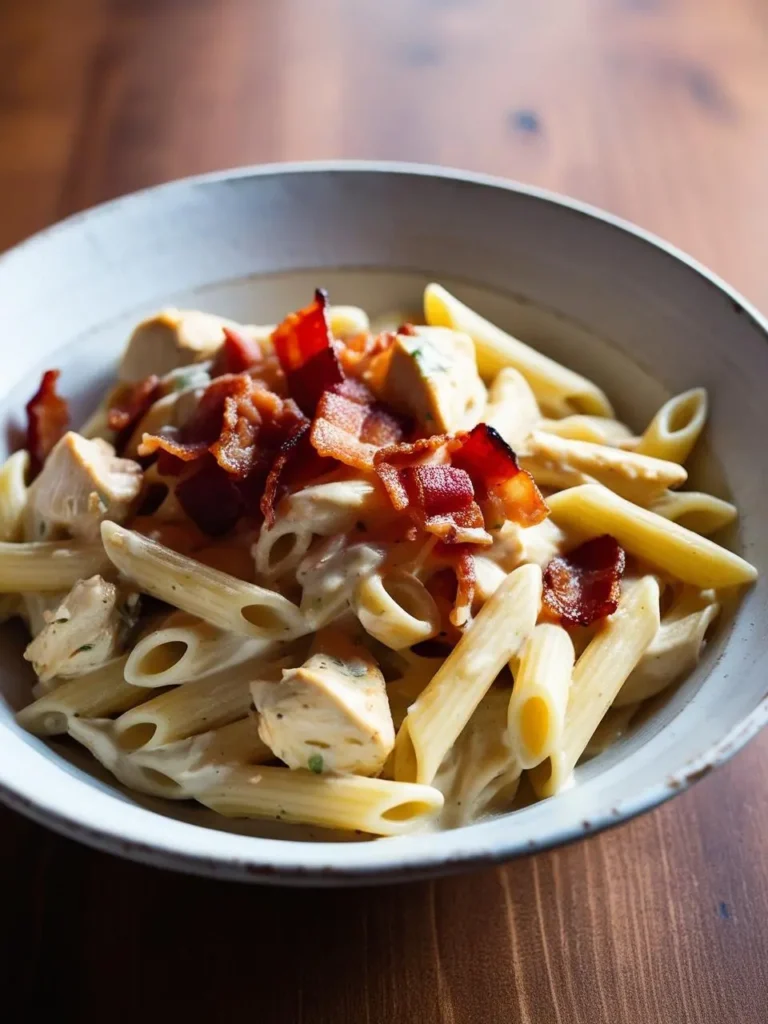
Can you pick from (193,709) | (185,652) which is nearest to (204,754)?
(193,709)

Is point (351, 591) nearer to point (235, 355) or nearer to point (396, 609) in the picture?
point (396, 609)

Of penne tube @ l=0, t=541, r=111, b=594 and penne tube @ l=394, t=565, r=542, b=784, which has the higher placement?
penne tube @ l=394, t=565, r=542, b=784

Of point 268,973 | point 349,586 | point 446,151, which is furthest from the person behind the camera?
point 446,151

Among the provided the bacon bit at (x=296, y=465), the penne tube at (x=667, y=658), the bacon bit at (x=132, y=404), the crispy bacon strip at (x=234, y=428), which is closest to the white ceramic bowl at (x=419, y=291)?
the penne tube at (x=667, y=658)

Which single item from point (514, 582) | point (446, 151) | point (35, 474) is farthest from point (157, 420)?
point (446, 151)

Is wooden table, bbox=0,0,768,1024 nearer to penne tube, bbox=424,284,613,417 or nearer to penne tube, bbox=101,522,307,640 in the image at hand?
penne tube, bbox=101,522,307,640

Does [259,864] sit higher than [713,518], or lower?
lower

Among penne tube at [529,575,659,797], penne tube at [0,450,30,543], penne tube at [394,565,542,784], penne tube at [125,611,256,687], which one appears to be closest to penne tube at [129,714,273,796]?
penne tube at [125,611,256,687]

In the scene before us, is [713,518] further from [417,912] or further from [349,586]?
[417,912]
